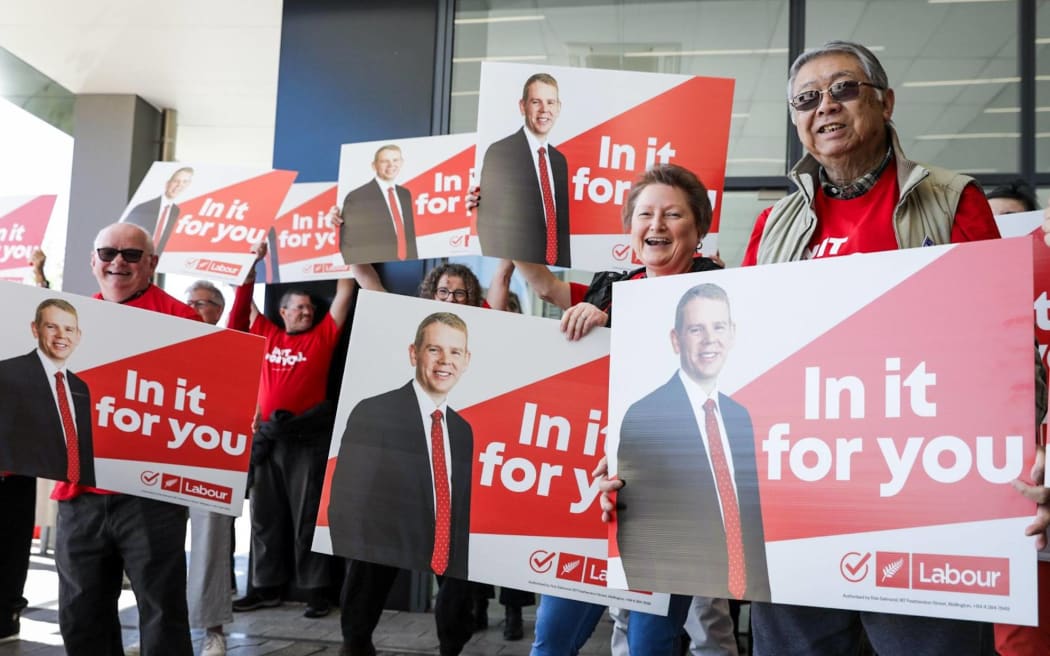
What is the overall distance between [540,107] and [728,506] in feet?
6.81

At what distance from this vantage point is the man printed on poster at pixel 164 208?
4.87 metres

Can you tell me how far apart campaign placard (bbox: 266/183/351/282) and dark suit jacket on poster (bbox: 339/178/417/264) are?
0.32m

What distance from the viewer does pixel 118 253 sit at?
9.89 feet

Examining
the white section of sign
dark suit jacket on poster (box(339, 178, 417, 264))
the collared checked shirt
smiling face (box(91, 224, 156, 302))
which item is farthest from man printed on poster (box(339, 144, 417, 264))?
the collared checked shirt

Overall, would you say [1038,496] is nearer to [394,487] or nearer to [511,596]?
[394,487]

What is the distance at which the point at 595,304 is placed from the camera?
99.3 inches

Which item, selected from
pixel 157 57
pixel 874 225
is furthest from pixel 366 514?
pixel 157 57

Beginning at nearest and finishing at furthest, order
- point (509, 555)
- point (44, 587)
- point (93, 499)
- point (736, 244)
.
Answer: point (509, 555)
point (93, 499)
point (736, 244)
point (44, 587)

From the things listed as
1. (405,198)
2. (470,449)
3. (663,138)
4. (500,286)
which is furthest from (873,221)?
(405,198)

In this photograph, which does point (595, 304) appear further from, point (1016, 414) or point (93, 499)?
point (93, 499)

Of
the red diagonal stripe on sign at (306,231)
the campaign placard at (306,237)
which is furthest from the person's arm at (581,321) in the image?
the red diagonal stripe on sign at (306,231)

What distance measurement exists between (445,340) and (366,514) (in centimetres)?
48

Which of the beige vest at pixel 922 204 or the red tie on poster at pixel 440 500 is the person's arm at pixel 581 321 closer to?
the red tie on poster at pixel 440 500

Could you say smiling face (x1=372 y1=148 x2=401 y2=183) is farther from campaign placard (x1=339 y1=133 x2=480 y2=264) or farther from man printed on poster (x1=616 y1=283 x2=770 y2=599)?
man printed on poster (x1=616 y1=283 x2=770 y2=599)
